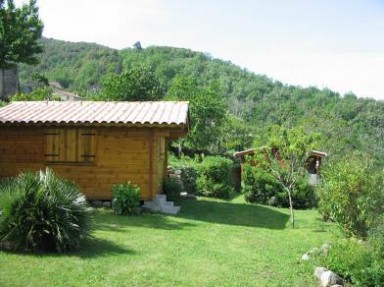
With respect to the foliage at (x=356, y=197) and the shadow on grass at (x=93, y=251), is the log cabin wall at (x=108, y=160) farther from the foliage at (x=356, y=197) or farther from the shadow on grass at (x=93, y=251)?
the foliage at (x=356, y=197)

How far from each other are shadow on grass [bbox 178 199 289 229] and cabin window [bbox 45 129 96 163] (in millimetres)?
3513

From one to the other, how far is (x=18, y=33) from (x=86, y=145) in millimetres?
3821

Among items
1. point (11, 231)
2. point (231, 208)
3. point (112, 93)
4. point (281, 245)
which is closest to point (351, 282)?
point (281, 245)

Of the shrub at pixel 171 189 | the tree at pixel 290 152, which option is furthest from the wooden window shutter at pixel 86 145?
the tree at pixel 290 152

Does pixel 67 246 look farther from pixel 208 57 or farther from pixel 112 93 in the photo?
pixel 208 57

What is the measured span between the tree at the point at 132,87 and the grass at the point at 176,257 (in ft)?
97.0

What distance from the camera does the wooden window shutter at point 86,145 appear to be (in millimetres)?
14852

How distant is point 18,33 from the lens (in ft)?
45.3

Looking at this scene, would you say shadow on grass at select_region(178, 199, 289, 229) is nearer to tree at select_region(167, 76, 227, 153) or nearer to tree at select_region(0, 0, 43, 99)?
tree at select_region(0, 0, 43, 99)

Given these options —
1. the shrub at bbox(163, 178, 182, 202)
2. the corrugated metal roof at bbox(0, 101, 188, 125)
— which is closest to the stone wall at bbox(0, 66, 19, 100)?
the corrugated metal roof at bbox(0, 101, 188, 125)

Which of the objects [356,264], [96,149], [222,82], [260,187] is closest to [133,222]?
[96,149]

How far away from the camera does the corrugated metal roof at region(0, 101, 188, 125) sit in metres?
14.3

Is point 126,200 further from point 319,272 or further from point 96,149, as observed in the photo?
point 319,272

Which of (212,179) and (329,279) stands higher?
(212,179)
